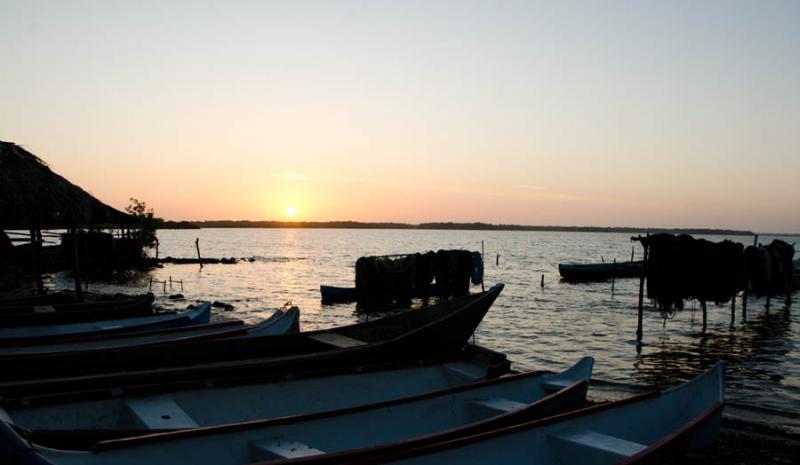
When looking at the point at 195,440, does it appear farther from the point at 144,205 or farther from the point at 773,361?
the point at 144,205

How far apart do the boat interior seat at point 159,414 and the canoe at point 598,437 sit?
6.18 feet

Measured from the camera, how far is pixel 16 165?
15.0 meters

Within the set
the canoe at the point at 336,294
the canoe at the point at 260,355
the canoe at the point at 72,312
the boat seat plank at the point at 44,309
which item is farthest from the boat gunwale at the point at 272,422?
the canoe at the point at 336,294

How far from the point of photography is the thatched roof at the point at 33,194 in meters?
14.5

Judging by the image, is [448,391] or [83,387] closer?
[83,387]

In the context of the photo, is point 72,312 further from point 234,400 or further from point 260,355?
point 234,400

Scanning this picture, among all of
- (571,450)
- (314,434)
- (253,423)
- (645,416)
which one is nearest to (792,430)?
(645,416)

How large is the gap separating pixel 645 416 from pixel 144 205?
4696cm

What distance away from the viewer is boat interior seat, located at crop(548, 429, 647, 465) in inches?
215

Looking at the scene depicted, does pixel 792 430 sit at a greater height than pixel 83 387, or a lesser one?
lesser

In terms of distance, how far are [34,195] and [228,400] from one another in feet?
36.3

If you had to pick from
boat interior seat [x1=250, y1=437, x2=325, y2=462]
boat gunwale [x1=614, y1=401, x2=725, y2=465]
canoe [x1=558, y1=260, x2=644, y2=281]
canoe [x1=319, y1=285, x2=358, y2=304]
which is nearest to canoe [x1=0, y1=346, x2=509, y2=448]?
boat interior seat [x1=250, y1=437, x2=325, y2=462]

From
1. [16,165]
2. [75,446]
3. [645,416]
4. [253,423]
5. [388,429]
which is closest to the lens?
[75,446]

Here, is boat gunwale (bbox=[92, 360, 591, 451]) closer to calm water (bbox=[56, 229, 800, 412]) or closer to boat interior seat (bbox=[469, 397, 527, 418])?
boat interior seat (bbox=[469, 397, 527, 418])
